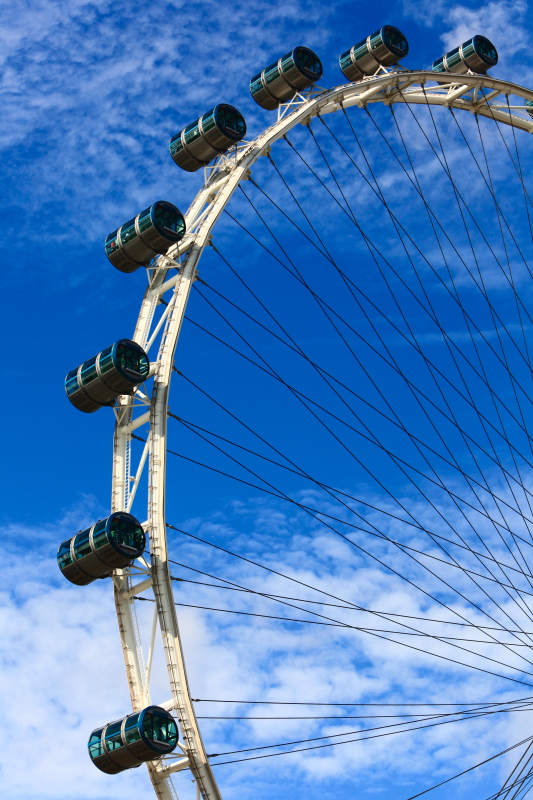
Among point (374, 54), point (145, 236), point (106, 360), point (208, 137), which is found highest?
point (374, 54)

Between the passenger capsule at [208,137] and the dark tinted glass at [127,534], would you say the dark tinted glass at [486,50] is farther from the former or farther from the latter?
the dark tinted glass at [127,534]

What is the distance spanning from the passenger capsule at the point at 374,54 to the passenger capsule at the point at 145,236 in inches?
414

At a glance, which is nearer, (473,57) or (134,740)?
(134,740)

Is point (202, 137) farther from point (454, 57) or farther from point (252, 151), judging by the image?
point (454, 57)

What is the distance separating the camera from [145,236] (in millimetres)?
32938

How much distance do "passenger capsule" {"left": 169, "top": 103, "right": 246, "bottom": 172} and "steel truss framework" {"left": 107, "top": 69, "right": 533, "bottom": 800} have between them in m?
0.48

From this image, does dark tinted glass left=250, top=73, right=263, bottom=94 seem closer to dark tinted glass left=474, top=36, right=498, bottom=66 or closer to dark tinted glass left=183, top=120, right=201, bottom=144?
dark tinted glass left=183, top=120, right=201, bottom=144

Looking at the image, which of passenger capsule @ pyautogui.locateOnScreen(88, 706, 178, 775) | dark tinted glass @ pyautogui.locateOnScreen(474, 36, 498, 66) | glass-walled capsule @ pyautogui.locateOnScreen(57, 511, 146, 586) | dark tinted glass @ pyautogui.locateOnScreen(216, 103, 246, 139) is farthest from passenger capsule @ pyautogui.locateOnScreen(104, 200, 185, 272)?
dark tinted glass @ pyautogui.locateOnScreen(474, 36, 498, 66)

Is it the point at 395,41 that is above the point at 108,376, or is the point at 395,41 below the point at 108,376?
above

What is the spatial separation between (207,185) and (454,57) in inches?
519

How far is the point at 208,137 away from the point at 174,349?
338 inches

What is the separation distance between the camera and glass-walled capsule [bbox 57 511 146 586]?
27.8 m

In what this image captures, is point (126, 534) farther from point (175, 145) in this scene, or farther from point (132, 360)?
point (175, 145)

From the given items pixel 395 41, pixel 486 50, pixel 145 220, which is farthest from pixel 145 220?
pixel 486 50
